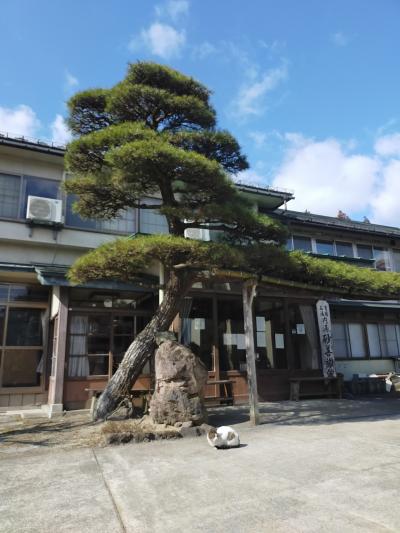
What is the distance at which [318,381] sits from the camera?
38.0 feet

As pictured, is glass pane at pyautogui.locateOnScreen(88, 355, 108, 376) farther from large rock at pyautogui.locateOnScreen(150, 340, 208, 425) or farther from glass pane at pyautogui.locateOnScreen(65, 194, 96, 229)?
glass pane at pyautogui.locateOnScreen(65, 194, 96, 229)

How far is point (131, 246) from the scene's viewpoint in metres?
6.80

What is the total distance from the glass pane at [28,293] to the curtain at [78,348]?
165 cm

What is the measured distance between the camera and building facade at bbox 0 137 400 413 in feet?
32.4

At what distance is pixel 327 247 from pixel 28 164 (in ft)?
35.7

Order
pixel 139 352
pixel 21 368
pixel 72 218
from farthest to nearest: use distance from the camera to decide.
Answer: pixel 72 218 → pixel 21 368 → pixel 139 352

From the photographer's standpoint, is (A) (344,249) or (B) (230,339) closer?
(B) (230,339)

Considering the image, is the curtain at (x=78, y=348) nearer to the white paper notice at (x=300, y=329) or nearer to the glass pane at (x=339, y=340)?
the white paper notice at (x=300, y=329)

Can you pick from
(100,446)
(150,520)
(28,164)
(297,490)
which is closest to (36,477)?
(100,446)

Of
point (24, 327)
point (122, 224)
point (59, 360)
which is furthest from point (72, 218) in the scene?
point (59, 360)

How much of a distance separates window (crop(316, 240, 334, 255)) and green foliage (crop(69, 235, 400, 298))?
20.3 feet

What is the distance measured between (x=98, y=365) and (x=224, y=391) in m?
3.31

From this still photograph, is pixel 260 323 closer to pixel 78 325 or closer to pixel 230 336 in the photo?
pixel 230 336

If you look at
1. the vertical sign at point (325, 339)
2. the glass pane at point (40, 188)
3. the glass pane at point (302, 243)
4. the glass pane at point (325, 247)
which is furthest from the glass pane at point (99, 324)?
Result: the glass pane at point (325, 247)
